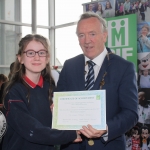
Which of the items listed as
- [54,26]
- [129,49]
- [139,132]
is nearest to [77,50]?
[54,26]

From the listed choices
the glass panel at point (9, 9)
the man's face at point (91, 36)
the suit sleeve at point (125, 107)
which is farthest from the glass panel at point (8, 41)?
the suit sleeve at point (125, 107)

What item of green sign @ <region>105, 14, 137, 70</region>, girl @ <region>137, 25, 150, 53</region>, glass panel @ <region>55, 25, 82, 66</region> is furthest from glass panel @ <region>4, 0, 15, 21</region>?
girl @ <region>137, 25, 150, 53</region>

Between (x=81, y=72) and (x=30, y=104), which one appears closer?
(x=30, y=104)

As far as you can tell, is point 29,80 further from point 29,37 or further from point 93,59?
point 93,59

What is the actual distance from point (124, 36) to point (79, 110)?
312cm

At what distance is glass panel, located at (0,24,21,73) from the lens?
9445 millimetres

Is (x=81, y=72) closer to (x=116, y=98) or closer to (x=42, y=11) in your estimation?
(x=116, y=98)

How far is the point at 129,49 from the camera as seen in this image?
15.8ft

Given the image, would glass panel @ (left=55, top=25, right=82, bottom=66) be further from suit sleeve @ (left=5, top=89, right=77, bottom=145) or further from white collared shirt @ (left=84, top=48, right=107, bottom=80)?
suit sleeve @ (left=5, top=89, right=77, bottom=145)

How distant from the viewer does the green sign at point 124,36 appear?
15.6 ft

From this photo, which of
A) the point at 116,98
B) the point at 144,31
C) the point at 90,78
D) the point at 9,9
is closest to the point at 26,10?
the point at 9,9

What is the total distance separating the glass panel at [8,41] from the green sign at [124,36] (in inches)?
207

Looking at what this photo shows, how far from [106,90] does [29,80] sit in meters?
0.63

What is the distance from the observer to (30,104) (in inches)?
83.6
